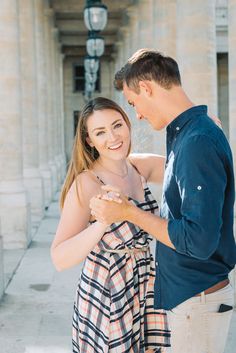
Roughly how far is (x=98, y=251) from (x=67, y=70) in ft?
128

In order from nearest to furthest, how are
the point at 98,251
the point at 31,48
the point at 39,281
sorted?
the point at 98,251, the point at 39,281, the point at 31,48

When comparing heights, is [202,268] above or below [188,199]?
below

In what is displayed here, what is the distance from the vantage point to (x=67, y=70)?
4125 centimetres

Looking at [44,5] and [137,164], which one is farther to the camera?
[44,5]

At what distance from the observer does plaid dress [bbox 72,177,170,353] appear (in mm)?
3045

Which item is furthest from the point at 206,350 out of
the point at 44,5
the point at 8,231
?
the point at 44,5

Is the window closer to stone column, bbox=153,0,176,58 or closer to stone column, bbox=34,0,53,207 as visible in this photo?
stone column, bbox=34,0,53,207

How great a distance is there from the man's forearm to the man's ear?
0.44 meters

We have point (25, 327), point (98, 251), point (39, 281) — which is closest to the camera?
point (98, 251)

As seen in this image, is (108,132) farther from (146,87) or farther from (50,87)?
(50,87)

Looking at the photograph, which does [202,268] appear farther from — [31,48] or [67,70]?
[67,70]

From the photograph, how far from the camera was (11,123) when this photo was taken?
1114cm

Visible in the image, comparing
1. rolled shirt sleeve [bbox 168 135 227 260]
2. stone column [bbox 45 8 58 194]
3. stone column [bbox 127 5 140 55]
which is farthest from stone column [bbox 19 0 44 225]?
rolled shirt sleeve [bbox 168 135 227 260]

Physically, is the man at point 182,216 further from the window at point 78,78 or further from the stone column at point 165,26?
the window at point 78,78
